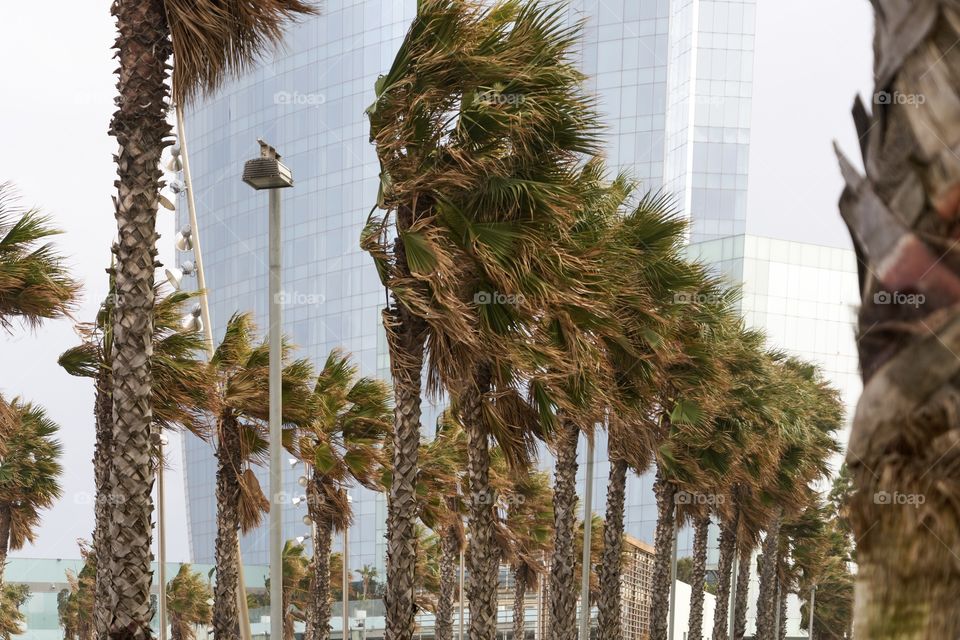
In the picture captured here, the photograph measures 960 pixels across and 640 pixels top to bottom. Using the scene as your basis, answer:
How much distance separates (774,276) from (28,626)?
61892 millimetres

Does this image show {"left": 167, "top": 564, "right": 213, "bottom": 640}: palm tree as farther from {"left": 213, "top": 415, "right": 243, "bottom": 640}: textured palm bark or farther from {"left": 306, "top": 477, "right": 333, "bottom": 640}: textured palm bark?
{"left": 213, "top": 415, "right": 243, "bottom": 640}: textured palm bark

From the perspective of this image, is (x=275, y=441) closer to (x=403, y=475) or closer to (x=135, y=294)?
(x=403, y=475)

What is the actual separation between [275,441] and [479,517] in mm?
3271

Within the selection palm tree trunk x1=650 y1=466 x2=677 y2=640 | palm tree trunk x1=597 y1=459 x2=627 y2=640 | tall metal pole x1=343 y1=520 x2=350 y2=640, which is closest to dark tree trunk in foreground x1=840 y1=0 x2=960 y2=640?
palm tree trunk x1=597 y1=459 x2=627 y2=640

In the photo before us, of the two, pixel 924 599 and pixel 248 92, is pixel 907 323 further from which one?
pixel 248 92

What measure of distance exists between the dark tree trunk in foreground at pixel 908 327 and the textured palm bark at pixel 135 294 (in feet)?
25.0

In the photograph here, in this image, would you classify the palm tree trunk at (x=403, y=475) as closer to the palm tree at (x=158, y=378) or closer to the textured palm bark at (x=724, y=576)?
the palm tree at (x=158, y=378)

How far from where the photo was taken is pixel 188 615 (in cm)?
4769

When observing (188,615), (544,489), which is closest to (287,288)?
(188,615)

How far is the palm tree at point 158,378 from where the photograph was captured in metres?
15.6

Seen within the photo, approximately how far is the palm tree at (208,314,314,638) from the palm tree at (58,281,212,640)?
1452 mm

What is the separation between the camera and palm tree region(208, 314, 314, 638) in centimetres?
1866

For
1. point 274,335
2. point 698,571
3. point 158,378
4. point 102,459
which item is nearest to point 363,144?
point 698,571

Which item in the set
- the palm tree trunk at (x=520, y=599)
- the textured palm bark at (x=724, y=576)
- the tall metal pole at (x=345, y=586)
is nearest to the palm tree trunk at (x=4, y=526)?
the tall metal pole at (x=345, y=586)
